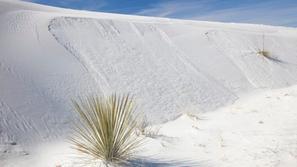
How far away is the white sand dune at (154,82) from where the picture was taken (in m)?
4.93

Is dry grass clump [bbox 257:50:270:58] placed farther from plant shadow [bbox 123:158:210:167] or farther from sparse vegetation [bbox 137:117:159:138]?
plant shadow [bbox 123:158:210:167]

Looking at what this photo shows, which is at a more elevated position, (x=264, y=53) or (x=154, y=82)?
(x=264, y=53)

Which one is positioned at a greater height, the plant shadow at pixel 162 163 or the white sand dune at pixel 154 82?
the white sand dune at pixel 154 82

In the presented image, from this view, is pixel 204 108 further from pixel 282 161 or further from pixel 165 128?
pixel 282 161

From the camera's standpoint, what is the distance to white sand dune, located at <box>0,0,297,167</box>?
4.93 metres

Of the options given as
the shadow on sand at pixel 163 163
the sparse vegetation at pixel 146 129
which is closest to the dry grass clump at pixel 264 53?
the sparse vegetation at pixel 146 129

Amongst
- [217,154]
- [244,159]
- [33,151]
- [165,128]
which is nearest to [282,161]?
[244,159]

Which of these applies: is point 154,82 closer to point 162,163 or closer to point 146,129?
point 146,129

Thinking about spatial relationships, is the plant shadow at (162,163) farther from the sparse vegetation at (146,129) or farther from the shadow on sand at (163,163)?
the sparse vegetation at (146,129)

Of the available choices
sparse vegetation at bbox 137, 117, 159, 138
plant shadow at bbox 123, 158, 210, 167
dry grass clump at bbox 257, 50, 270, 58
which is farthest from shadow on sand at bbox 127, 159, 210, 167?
dry grass clump at bbox 257, 50, 270, 58

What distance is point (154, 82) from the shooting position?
7609mm

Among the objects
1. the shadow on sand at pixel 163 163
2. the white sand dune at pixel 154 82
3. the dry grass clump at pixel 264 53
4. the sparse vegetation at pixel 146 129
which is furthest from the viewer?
the dry grass clump at pixel 264 53

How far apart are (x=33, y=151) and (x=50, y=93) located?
1.57 m

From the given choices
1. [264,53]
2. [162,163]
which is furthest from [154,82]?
[264,53]
